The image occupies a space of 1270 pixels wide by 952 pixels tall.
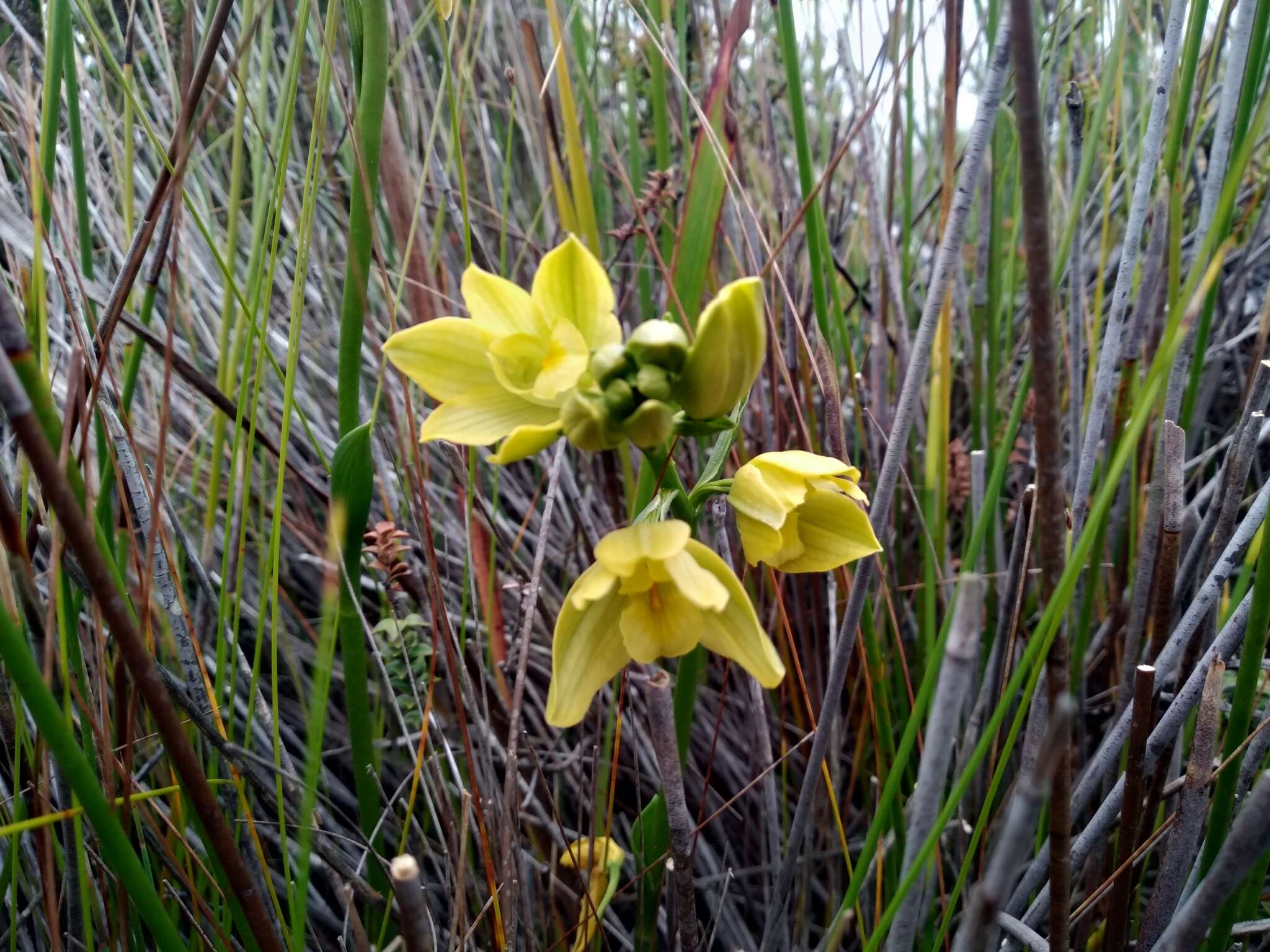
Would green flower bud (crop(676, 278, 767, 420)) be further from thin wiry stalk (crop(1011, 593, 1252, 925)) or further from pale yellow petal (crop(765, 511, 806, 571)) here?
thin wiry stalk (crop(1011, 593, 1252, 925))

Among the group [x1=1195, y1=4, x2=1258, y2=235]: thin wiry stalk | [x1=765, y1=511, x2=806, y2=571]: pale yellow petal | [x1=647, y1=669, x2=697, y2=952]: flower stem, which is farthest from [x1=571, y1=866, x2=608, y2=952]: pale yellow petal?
[x1=1195, y1=4, x2=1258, y2=235]: thin wiry stalk

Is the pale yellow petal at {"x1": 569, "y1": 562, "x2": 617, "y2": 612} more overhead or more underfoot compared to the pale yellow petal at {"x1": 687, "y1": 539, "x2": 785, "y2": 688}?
more overhead

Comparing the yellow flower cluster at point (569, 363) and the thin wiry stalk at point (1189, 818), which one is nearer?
the yellow flower cluster at point (569, 363)

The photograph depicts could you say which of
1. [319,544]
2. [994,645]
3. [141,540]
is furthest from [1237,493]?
[141,540]

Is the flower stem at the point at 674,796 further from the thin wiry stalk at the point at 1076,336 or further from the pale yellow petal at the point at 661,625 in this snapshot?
the thin wiry stalk at the point at 1076,336

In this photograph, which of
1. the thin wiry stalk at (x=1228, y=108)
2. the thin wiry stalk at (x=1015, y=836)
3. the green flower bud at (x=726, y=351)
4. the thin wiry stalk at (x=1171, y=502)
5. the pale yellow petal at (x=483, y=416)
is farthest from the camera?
the thin wiry stalk at (x=1228, y=108)

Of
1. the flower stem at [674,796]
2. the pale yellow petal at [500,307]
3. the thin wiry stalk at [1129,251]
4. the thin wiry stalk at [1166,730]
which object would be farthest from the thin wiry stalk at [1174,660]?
the pale yellow petal at [500,307]
